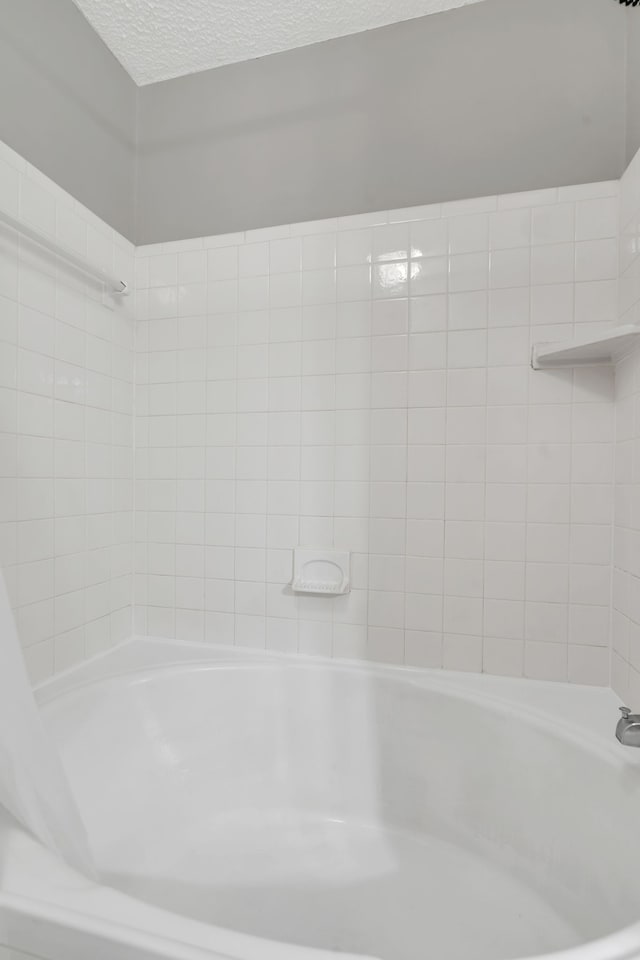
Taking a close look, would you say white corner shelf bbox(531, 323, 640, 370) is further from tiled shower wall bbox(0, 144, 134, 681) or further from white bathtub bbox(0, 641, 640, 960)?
tiled shower wall bbox(0, 144, 134, 681)

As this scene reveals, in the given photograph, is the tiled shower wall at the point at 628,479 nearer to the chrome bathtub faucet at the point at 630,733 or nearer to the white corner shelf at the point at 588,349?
the white corner shelf at the point at 588,349

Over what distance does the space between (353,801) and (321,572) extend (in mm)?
617

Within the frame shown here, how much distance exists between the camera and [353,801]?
1367 millimetres

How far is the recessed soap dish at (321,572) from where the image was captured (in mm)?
1500

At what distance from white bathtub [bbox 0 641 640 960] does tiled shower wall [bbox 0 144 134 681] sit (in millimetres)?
176

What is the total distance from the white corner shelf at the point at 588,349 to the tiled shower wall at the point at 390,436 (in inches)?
1.2

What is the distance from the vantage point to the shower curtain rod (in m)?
1.18

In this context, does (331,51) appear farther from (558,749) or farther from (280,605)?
(558,749)

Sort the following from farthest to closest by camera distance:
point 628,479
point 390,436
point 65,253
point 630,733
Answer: point 390,436 → point 65,253 → point 628,479 → point 630,733

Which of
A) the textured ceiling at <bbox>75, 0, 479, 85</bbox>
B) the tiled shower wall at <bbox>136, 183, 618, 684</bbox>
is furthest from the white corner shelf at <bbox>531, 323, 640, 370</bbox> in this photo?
the textured ceiling at <bbox>75, 0, 479, 85</bbox>

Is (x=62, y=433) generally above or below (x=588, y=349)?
below

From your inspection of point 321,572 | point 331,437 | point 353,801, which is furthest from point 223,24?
point 353,801

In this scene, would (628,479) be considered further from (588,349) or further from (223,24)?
(223,24)

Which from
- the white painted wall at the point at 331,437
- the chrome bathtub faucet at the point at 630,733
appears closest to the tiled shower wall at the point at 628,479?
the white painted wall at the point at 331,437
